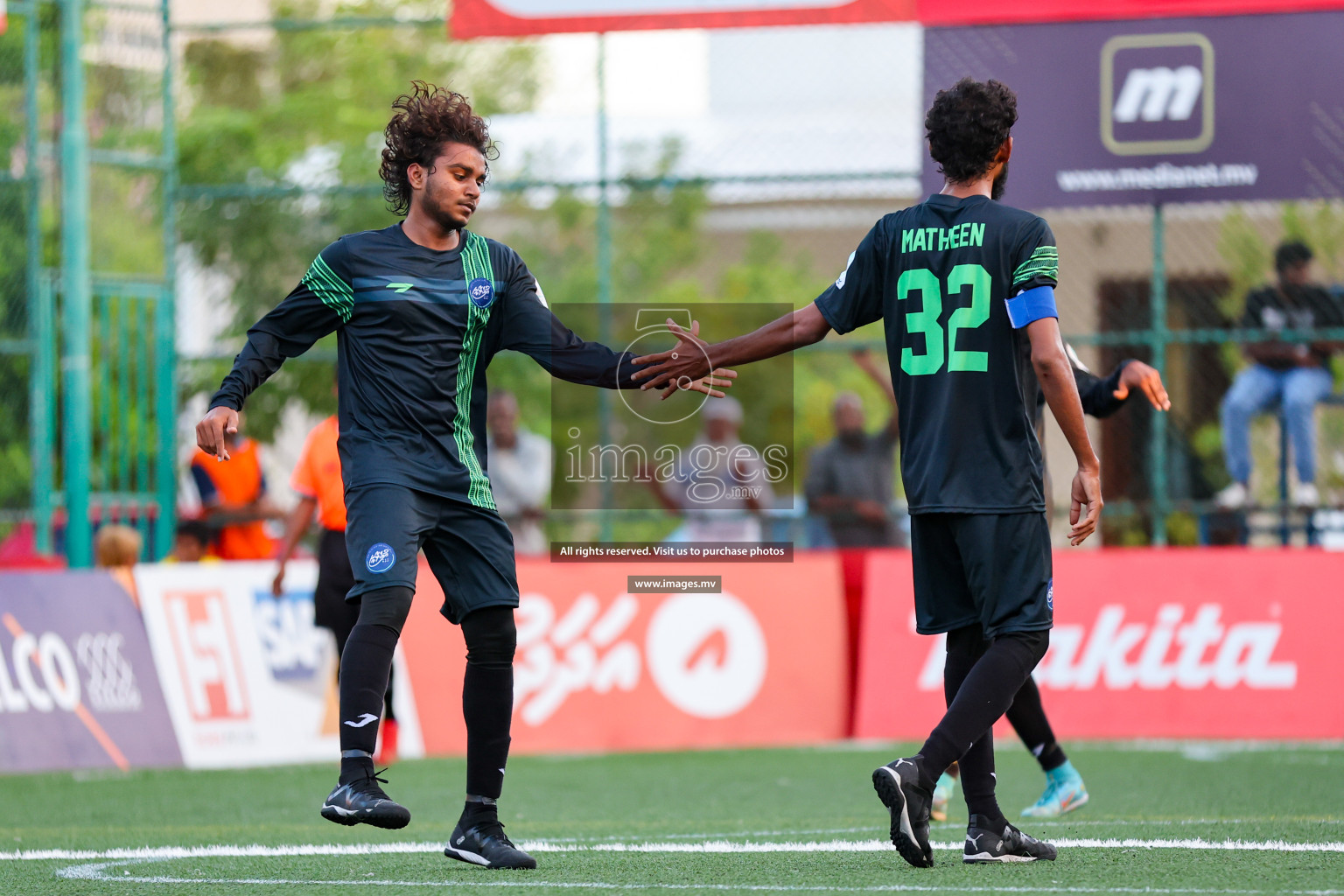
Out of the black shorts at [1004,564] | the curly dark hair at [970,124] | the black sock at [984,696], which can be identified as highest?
the curly dark hair at [970,124]

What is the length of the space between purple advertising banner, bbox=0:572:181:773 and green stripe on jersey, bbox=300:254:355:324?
17.6 feet

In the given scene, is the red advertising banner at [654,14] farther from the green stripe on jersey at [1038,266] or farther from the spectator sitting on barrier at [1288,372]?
the green stripe on jersey at [1038,266]

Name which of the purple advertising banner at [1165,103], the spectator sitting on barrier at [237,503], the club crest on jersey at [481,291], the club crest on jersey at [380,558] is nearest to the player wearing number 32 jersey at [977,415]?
the club crest on jersey at [481,291]

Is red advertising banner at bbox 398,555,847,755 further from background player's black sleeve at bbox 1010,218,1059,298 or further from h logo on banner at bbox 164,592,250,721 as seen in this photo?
background player's black sleeve at bbox 1010,218,1059,298

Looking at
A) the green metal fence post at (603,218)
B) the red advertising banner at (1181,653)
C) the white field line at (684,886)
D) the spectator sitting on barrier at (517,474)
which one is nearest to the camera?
the white field line at (684,886)

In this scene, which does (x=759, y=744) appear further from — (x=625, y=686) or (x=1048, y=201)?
(x=1048, y=201)

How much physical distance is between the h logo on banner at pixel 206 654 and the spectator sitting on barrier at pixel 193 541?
1.48 metres

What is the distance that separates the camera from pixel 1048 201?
36.1 feet

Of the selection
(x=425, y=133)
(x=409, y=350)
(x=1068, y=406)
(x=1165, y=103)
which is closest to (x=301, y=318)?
(x=409, y=350)

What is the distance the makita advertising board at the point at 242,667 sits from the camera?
9984mm

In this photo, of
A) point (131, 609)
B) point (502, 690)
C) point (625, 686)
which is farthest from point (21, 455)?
point (502, 690)

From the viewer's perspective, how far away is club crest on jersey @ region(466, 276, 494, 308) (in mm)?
5215

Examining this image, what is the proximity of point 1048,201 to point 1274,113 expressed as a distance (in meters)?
1.50

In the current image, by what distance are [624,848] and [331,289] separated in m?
2.01
